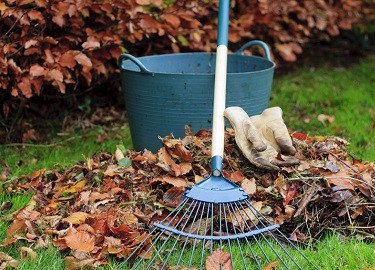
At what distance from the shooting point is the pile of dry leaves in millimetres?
2436

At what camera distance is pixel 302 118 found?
4539mm

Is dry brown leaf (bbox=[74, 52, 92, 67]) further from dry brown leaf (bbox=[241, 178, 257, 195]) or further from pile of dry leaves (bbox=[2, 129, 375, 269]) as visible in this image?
dry brown leaf (bbox=[241, 178, 257, 195])

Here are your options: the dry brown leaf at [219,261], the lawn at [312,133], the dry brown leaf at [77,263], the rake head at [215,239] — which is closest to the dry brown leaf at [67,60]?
the lawn at [312,133]

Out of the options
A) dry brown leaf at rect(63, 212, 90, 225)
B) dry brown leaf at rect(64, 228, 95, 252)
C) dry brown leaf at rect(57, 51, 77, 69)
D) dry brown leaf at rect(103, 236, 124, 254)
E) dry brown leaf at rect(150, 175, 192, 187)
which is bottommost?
dry brown leaf at rect(103, 236, 124, 254)

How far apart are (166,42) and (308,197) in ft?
7.08

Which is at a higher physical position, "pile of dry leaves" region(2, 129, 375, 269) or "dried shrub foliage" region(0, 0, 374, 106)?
"dried shrub foliage" region(0, 0, 374, 106)

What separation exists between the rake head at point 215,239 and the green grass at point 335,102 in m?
1.31

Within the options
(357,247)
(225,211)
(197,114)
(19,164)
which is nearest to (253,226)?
(225,211)

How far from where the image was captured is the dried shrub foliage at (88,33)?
3.48 metres

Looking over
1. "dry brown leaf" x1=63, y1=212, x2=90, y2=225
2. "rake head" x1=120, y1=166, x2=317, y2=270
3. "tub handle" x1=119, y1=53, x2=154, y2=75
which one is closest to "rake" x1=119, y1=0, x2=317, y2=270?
"rake head" x1=120, y1=166, x2=317, y2=270

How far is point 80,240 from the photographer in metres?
2.36

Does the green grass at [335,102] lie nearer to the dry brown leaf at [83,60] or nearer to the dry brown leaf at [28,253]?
the dry brown leaf at [83,60]

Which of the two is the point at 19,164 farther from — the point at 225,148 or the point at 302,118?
the point at 302,118

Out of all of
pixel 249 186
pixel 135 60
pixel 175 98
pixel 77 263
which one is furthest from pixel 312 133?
pixel 77 263
